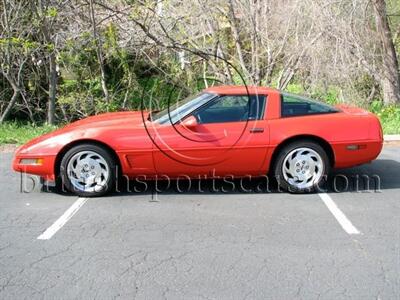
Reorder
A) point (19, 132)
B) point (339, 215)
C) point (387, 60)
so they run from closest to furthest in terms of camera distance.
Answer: point (339, 215), point (19, 132), point (387, 60)

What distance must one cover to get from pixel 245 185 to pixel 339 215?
4.61 feet

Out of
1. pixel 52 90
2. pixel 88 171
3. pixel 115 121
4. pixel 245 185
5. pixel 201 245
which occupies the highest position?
pixel 52 90

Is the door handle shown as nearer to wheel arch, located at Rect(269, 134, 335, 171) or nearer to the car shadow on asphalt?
wheel arch, located at Rect(269, 134, 335, 171)

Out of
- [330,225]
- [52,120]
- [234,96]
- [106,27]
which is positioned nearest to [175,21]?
[106,27]

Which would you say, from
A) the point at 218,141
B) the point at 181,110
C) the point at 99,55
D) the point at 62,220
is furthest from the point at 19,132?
the point at 218,141

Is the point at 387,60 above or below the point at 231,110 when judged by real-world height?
above

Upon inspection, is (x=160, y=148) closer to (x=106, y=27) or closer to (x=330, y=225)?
(x=330, y=225)

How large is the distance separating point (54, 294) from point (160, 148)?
230 cm

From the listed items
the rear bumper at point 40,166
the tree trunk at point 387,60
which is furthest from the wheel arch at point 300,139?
the tree trunk at point 387,60

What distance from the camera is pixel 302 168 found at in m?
5.52

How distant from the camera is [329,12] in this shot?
36.6ft

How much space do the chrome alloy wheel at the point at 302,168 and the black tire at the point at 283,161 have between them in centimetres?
2

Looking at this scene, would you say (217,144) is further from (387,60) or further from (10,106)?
(387,60)

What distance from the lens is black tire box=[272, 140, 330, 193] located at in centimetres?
545
